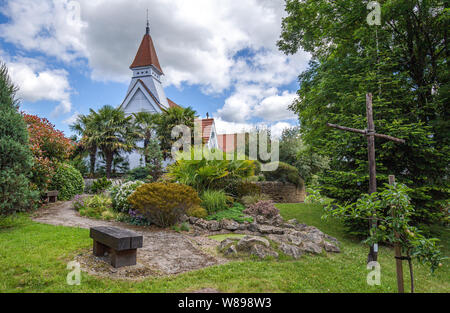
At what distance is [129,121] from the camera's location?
19.1 m

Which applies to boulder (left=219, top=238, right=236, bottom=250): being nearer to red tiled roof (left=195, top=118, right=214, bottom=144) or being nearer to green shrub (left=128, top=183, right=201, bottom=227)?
green shrub (left=128, top=183, right=201, bottom=227)

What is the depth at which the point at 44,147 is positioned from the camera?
8.96m

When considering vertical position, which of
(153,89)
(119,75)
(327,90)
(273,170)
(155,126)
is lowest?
(273,170)

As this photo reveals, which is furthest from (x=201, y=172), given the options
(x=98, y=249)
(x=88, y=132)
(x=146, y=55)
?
(x=146, y=55)

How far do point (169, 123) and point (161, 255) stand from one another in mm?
14527

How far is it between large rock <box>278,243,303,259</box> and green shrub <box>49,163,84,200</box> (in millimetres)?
9306

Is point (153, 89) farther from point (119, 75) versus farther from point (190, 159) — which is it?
point (190, 159)

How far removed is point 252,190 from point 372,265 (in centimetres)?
637

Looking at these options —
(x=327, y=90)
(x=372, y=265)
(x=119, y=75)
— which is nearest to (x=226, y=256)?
(x=372, y=265)

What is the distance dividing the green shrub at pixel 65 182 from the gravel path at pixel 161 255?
3.49 meters

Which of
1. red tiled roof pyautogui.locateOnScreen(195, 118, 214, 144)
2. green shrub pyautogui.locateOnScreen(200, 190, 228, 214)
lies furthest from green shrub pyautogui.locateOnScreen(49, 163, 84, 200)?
red tiled roof pyautogui.locateOnScreen(195, 118, 214, 144)

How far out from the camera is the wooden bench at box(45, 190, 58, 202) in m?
8.68

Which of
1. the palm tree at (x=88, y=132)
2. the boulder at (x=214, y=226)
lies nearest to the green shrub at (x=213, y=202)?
the boulder at (x=214, y=226)

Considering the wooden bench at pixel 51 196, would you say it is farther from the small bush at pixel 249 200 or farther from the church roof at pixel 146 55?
the church roof at pixel 146 55
